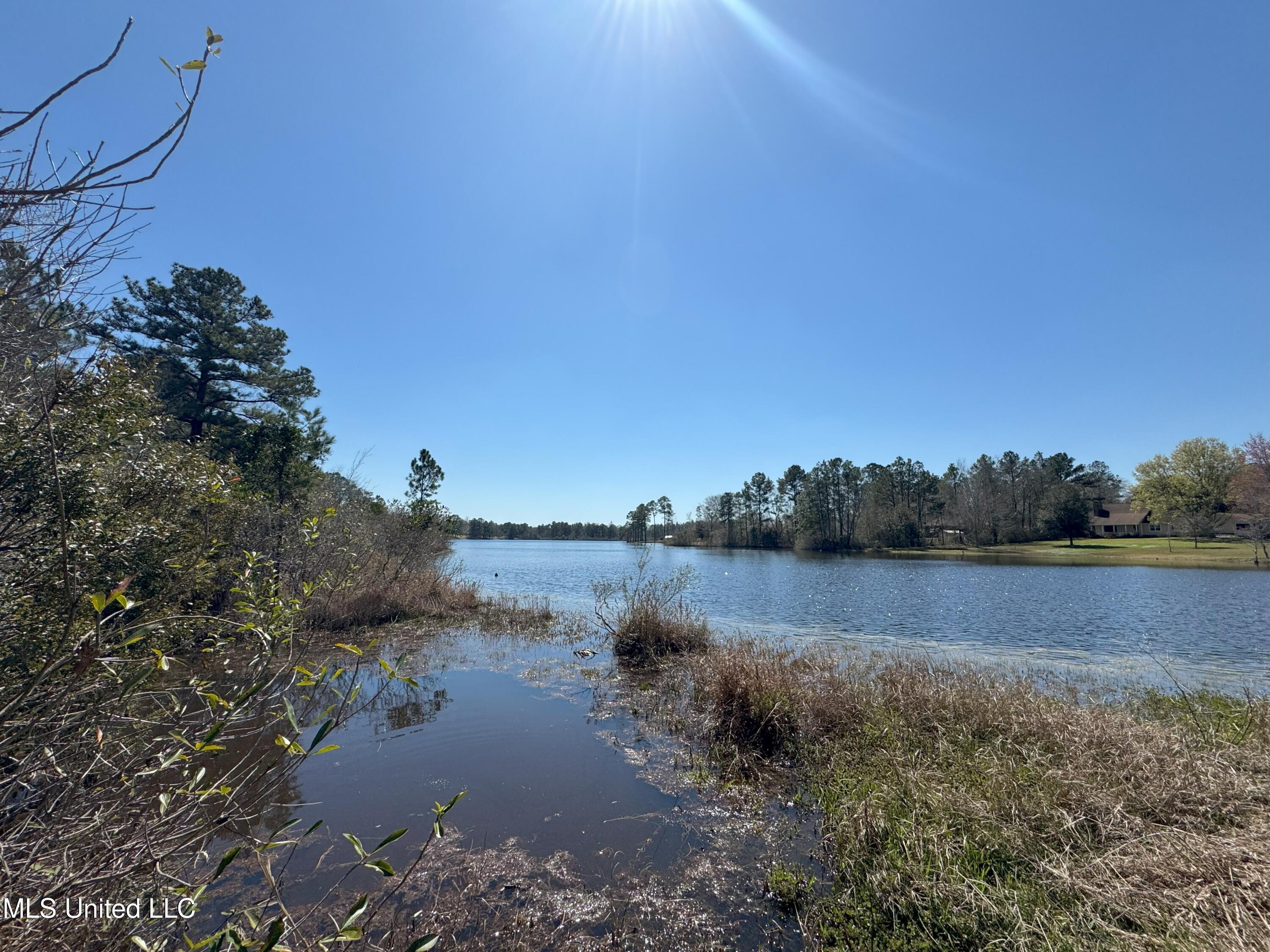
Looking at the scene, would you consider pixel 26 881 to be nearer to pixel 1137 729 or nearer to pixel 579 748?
pixel 579 748

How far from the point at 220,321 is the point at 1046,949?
26.4 meters

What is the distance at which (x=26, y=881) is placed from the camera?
6.15 feet

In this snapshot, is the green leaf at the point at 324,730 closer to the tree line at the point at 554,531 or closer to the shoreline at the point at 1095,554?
the shoreline at the point at 1095,554

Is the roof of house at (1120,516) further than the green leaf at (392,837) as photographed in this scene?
Yes

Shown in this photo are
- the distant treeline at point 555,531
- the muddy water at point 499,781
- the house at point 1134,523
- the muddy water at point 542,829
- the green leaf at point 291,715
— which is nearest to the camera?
the green leaf at point 291,715

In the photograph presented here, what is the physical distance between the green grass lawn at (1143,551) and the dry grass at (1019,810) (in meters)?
43.7

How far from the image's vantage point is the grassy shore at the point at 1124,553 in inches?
1436

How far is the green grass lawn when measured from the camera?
1459 inches

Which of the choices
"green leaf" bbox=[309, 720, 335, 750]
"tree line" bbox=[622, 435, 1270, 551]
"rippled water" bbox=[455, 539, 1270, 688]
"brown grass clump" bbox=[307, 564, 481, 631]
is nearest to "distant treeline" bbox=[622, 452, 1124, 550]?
"tree line" bbox=[622, 435, 1270, 551]

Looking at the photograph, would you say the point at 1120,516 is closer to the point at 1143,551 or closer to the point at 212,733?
the point at 1143,551

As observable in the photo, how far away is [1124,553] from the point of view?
147 feet

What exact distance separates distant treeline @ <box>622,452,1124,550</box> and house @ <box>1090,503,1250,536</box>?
2.23 metres

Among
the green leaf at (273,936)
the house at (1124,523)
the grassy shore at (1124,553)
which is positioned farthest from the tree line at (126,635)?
the house at (1124,523)

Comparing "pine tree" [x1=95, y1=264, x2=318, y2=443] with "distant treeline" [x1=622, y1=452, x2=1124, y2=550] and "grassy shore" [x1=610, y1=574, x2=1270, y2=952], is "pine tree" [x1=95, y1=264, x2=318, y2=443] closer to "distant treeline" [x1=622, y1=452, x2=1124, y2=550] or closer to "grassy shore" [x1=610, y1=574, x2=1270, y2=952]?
"grassy shore" [x1=610, y1=574, x2=1270, y2=952]
